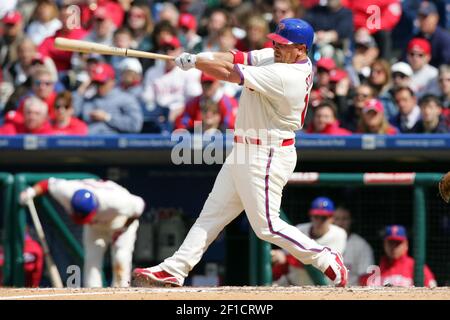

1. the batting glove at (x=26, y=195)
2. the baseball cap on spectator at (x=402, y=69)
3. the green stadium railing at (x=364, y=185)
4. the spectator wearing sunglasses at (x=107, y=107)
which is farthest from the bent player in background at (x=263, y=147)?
the baseball cap on spectator at (x=402, y=69)

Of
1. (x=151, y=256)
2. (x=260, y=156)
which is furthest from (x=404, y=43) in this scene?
(x=260, y=156)

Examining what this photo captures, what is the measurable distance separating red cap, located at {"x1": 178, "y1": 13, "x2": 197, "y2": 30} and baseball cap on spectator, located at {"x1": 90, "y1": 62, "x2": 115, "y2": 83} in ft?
3.49

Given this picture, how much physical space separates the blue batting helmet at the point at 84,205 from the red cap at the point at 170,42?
7.20 ft

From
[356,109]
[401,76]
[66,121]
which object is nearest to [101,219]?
[66,121]

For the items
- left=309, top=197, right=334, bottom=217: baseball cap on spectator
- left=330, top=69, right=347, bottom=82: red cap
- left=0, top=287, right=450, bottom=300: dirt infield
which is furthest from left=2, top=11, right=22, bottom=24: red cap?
left=0, top=287, right=450, bottom=300: dirt infield

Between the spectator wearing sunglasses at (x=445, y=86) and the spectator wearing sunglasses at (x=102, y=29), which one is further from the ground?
the spectator wearing sunglasses at (x=102, y=29)

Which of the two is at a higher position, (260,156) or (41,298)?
(260,156)

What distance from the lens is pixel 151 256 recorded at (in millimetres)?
9992

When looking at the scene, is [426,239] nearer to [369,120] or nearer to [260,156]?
[369,120]

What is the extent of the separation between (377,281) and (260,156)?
8.87 feet

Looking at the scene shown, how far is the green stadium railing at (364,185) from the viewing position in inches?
373

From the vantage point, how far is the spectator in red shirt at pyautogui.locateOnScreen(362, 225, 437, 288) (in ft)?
30.6

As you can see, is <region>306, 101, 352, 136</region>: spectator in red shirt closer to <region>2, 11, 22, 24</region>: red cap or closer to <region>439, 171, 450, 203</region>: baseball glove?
<region>439, 171, 450, 203</region>: baseball glove

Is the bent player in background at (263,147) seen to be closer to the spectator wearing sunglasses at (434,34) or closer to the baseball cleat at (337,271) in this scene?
the baseball cleat at (337,271)
